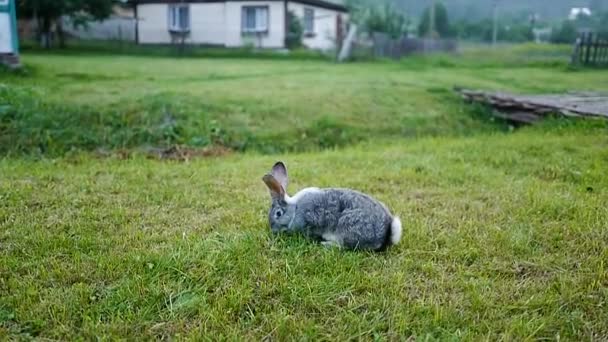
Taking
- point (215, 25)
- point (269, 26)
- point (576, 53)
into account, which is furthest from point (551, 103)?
point (215, 25)

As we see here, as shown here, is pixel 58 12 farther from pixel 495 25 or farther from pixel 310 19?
pixel 495 25

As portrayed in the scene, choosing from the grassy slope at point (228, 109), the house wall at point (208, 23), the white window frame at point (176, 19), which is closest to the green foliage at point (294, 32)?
the house wall at point (208, 23)

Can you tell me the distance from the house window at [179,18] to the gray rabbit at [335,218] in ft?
67.1

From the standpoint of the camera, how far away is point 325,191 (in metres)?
2.89

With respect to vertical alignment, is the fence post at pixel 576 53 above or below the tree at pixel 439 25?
below

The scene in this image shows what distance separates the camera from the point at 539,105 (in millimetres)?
6805

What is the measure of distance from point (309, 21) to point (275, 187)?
21311 mm

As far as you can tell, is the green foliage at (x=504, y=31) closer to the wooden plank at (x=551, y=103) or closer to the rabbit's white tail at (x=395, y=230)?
the wooden plank at (x=551, y=103)

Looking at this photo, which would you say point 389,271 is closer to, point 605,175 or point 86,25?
point 605,175

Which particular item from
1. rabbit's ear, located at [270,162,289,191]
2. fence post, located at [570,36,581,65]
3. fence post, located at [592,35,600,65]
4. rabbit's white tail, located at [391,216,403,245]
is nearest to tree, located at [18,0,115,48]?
fence post, located at [570,36,581,65]

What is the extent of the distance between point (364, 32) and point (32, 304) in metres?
17.8

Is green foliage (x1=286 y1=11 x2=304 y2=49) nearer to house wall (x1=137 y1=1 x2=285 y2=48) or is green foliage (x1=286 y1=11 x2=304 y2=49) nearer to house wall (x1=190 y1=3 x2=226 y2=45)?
house wall (x1=137 y1=1 x2=285 y2=48)

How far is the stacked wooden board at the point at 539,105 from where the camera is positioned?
6.46m

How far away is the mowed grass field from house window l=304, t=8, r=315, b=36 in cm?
1647
